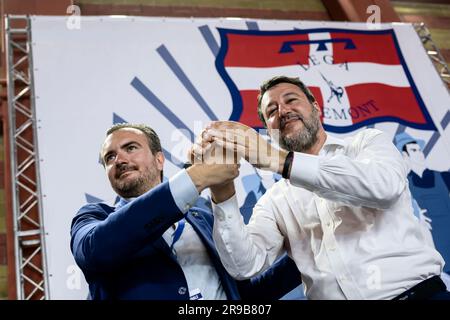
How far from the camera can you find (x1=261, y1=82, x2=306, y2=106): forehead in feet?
5.40

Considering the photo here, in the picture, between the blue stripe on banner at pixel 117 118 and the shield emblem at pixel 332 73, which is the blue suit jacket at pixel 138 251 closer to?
the blue stripe on banner at pixel 117 118

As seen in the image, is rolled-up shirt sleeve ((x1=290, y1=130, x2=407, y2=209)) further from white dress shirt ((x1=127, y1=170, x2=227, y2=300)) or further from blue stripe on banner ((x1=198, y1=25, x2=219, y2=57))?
blue stripe on banner ((x1=198, y1=25, x2=219, y2=57))

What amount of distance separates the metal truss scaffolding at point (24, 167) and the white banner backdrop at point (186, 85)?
10cm

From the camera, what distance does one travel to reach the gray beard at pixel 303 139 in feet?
5.21

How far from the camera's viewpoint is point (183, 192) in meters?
1.21

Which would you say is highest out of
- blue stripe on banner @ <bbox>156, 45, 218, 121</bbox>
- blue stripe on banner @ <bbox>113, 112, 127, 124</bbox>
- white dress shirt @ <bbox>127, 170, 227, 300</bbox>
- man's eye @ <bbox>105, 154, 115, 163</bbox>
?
blue stripe on banner @ <bbox>156, 45, 218, 121</bbox>

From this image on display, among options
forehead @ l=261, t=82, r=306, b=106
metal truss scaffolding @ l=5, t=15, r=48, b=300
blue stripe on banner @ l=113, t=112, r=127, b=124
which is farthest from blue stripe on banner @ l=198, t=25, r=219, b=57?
forehead @ l=261, t=82, r=306, b=106

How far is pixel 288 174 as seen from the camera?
1301mm

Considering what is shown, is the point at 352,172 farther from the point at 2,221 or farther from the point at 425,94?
the point at 2,221

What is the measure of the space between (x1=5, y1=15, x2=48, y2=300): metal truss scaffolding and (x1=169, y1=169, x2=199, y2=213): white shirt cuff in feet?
4.88

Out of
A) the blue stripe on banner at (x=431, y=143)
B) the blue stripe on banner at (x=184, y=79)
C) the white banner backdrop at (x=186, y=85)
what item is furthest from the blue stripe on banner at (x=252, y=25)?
the blue stripe on banner at (x=431, y=143)

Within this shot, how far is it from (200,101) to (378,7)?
1756mm

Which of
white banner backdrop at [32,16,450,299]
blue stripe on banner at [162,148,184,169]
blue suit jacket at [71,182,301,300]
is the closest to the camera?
blue suit jacket at [71,182,301,300]

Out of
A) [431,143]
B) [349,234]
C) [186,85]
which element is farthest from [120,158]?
[431,143]
